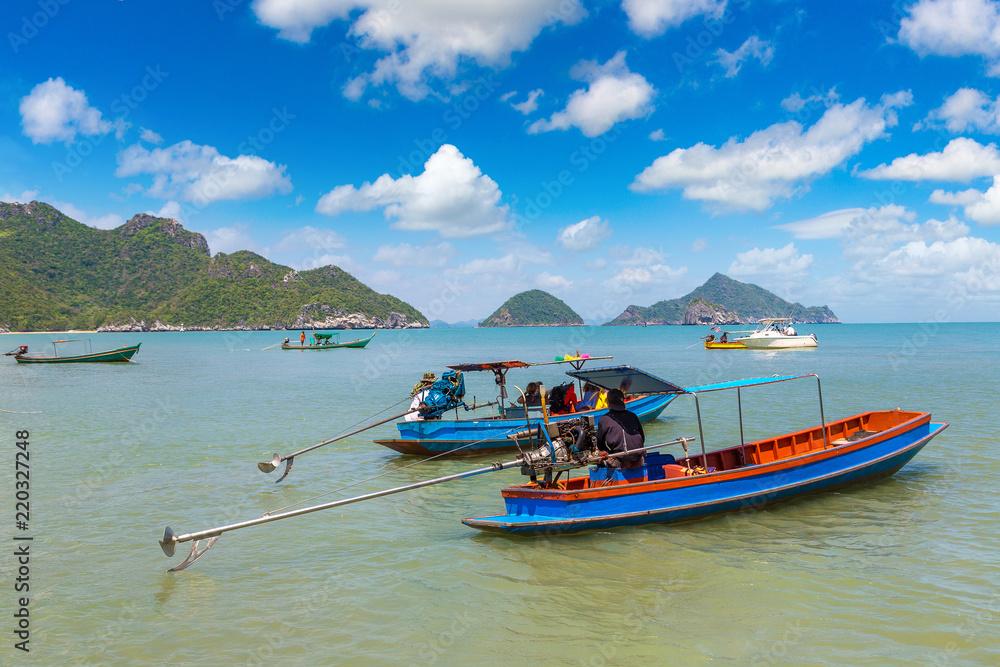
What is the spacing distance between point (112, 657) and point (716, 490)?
8.85 m

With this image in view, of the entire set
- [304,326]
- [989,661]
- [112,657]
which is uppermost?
[304,326]

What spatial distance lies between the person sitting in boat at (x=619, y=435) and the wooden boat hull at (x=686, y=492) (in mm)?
325

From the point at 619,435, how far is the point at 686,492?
4.94ft

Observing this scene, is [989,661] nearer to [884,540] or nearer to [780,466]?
[884,540]

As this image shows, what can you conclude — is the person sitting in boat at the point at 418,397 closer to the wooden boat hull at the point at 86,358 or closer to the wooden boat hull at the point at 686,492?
the wooden boat hull at the point at 686,492

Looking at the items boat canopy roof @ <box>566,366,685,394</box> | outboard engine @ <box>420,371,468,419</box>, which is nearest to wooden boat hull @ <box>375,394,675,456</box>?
outboard engine @ <box>420,371,468,419</box>

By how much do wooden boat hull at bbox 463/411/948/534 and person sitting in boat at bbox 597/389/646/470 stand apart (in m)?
0.33

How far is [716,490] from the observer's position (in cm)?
957

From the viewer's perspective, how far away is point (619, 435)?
30.9ft

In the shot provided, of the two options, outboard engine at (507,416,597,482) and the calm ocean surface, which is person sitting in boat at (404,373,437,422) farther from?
outboard engine at (507,416,597,482)

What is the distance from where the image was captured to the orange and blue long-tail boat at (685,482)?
9.12 meters

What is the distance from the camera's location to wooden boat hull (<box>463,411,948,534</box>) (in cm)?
909

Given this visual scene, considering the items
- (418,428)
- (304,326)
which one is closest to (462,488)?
(418,428)

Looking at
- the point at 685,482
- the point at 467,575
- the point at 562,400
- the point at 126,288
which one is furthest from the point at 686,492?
the point at 126,288
